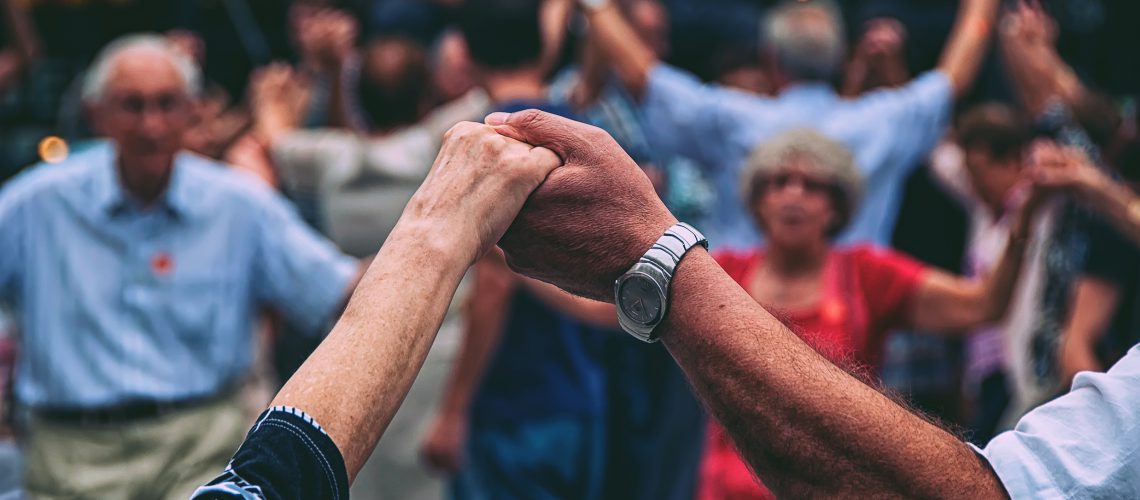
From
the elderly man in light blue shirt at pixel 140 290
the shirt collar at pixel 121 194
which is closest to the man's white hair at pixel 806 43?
the elderly man in light blue shirt at pixel 140 290

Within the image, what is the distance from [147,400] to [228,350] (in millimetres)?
274

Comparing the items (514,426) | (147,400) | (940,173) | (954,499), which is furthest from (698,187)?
(954,499)

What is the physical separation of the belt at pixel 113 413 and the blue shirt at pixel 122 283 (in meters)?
0.02

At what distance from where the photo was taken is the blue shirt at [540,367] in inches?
162

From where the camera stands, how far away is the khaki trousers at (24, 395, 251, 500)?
3570 mm

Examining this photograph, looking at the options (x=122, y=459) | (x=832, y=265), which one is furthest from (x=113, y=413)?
(x=832, y=265)

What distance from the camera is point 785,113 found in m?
4.65

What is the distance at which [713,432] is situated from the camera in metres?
3.44

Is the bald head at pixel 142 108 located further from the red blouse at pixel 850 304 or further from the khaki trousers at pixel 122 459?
the red blouse at pixel 850 304

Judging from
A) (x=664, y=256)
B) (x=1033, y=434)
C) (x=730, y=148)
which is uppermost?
(x=664, y=256)

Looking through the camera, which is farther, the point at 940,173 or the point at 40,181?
the point at 940,173

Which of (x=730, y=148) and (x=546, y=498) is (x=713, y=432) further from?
(x=730, y=148)

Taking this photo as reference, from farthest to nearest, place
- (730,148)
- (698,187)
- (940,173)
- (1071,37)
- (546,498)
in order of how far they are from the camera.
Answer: (1071,37) < (940,173) < (698,187) < (730,148) < (546,498)

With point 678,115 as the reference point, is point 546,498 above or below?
below
